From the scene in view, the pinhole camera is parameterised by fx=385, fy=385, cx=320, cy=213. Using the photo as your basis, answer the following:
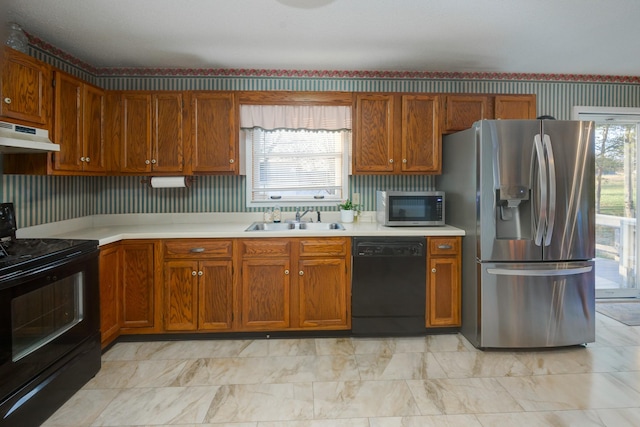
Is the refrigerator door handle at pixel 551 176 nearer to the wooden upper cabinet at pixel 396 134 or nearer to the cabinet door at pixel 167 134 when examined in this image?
the wooden upper cabinet at pixel 396 134

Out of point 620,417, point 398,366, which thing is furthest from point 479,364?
point 620,417

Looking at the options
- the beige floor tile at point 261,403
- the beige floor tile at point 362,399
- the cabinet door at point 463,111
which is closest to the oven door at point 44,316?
the beige floor tile at point 261,403

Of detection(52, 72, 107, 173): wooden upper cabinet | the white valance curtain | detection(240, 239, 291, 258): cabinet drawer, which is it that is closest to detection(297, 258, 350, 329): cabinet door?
detection(240, 239, 291, 258): cabinet drawer

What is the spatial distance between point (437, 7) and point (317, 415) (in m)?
2.59

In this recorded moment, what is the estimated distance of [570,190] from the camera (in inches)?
112

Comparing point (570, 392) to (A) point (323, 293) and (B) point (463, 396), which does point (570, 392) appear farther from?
(A) point (323, 293)

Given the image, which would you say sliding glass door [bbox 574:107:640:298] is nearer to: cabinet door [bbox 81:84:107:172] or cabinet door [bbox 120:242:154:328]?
cabinet door [bbox 120:242:154:328]

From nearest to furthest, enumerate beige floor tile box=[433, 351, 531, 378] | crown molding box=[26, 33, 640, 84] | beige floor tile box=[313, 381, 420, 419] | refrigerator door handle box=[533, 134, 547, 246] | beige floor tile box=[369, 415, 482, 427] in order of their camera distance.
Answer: beige floor tile box=[369, 415, 482, 427] < beige floor tile box=[313, 381, 420, 419] < beige floor tile box=[433, 351, 531, 378] < refrigerator door handle box=[533, 134, 547, 246] < crown molding box=[26, 33, 640, 84]

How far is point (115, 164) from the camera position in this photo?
3.33m

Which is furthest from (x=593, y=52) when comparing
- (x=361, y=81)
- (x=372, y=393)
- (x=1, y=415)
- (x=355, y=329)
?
(x=1, y=415)

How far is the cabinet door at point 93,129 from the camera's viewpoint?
302 cm

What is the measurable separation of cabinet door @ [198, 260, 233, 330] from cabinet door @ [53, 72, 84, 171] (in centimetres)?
121

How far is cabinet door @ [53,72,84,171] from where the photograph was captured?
8.81ft

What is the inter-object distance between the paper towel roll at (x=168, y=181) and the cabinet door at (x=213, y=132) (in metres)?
0.16
